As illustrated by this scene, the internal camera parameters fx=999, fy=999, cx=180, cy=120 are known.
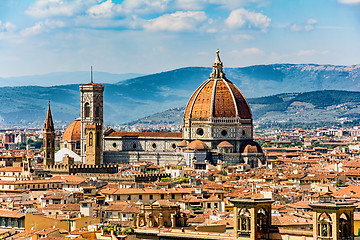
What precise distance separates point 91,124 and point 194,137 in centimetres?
1369

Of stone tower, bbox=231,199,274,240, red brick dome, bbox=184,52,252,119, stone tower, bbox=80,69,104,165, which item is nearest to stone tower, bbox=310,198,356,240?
stone tower, bbox=231,199,274,240

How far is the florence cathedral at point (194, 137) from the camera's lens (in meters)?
115

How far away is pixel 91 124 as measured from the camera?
375ft

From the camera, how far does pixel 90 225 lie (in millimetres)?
45219

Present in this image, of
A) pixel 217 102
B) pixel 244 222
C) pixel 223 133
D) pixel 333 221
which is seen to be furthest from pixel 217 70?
pixel 333 221

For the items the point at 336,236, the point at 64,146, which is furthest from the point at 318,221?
the point at 64,146

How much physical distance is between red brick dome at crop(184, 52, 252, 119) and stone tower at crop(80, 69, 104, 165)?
11.9 m

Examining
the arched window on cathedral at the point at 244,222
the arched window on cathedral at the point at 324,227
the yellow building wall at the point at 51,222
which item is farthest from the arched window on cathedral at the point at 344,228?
the yellow building wall at the point at 51,222

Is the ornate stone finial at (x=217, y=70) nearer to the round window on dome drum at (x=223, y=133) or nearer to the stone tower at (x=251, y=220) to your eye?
the round window on dome drum at (x=223, y=133)

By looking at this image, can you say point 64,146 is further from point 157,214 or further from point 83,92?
point 157,214

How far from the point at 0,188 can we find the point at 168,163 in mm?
45084

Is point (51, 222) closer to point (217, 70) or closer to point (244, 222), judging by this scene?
point (244, 222)

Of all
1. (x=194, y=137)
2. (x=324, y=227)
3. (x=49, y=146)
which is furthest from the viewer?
(x=194, y=137)

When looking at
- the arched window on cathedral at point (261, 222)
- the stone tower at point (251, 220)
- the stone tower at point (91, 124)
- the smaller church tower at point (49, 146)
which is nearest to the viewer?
the stone tower at point (251, 220)
